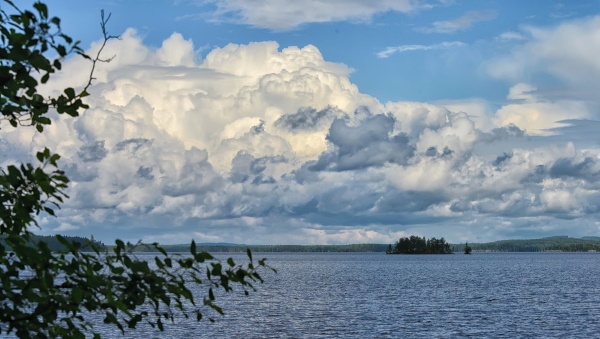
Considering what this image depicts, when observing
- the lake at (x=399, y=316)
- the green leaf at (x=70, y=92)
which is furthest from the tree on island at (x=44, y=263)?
the lake at (x=399, y=316)

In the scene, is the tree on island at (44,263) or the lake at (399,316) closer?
the tree on island at (44,263)

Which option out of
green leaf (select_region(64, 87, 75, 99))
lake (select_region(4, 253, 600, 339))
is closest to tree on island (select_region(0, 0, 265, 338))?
green leaf (select_region(64, 87, 75, 99))

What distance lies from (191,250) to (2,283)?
7.07 feet

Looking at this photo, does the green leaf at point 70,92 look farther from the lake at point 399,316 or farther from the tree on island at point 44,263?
the lake at point 399,316

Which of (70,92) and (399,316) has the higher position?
(70,92)

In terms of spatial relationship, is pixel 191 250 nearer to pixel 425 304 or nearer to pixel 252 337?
pixel 252 337

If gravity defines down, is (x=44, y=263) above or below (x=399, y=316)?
above

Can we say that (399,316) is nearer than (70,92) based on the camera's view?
No

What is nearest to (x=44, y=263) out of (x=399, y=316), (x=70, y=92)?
(x=70, y=92)

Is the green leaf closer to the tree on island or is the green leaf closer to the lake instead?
the tree on island

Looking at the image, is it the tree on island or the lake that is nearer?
the tree on island

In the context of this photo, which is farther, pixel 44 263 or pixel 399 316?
pixel 399 316

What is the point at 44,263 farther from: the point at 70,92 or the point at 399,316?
the point at 399,316

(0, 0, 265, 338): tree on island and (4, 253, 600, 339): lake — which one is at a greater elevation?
(0, 0, 265, 338): tree on island
